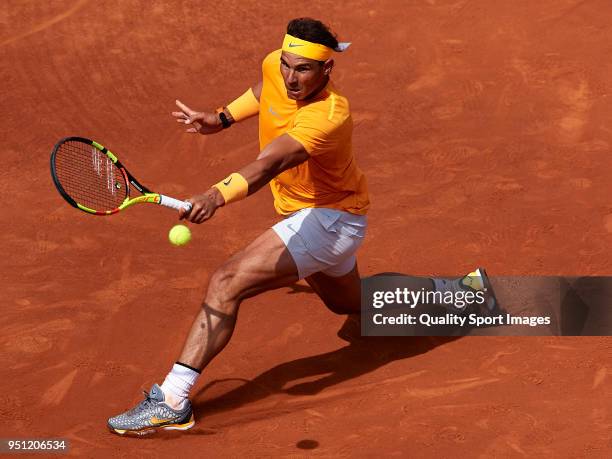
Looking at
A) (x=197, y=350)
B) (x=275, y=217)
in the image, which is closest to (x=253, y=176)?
(x=197, y=350)

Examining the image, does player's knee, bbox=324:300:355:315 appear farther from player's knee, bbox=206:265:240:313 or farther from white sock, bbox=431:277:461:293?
player's knee, bbox=206:265:240:313

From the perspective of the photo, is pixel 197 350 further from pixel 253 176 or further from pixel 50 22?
pixel 50 22

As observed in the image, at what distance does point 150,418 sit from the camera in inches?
276

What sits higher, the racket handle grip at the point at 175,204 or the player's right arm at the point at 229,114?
the player's right arm at the point at 229,114

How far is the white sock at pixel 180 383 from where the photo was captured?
7023 millimetres

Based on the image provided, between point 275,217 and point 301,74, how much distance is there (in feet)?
9.93

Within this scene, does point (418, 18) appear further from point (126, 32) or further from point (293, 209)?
point (293, 209)

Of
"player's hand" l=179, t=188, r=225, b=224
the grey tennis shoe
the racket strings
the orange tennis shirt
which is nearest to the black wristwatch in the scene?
the orange tennis shirt

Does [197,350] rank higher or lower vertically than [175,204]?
lower

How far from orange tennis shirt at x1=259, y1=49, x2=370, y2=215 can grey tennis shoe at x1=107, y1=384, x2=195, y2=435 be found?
5.16 feet

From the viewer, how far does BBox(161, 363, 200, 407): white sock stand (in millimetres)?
7023

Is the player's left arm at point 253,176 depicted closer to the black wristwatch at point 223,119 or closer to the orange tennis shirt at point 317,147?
the orange tennis shirt at point 317,147

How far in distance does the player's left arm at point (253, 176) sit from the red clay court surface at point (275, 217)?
1.52 metres

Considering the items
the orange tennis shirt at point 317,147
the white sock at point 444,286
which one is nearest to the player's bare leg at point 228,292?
the orange tennis shirt at point 317,147
